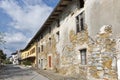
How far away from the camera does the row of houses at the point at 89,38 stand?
38.2ft

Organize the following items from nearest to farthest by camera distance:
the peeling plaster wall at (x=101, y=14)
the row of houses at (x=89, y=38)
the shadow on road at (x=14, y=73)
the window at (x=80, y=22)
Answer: the peeling plaster wall at (x=101, y=14) < the row of houses at (x=89, y=38) < the window at (x=80, y=22) < the shadow on road at (x=14, y=73)

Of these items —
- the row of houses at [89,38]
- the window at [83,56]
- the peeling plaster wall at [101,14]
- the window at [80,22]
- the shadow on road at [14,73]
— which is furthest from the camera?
the shadow on road at [14,73]

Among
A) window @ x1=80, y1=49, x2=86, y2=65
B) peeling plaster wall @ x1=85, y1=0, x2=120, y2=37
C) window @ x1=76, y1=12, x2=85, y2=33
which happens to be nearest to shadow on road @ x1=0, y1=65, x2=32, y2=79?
window @ x1=80, y1=49, x2=86, y2=65

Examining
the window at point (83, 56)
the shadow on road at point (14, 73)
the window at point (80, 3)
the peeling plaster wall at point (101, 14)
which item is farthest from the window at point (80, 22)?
the shadow on road at point (14, 73)

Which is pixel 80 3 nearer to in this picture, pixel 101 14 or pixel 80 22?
pixel 80 22

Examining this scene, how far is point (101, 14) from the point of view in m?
12.6

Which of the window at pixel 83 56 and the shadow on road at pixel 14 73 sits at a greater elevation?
the window at pixel 83 56

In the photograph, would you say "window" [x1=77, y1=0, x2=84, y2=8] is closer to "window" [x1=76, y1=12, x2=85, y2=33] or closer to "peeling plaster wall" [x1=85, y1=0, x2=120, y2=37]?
"window" [x1=76, y1=12, x2=85, y2=33]

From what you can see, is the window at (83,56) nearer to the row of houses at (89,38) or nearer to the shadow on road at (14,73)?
the row of houses at (89,38)

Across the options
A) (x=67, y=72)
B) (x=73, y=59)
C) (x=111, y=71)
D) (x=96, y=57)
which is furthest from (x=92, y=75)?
(x=67, y=72)

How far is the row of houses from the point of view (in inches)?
458

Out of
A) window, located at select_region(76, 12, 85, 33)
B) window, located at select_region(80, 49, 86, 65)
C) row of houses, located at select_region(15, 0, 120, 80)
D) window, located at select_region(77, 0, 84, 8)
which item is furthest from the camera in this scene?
window, located at select_region(77, 0, 84, 8)

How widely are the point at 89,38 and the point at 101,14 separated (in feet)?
7.30

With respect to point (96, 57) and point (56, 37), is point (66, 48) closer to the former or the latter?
point (56, 37)
